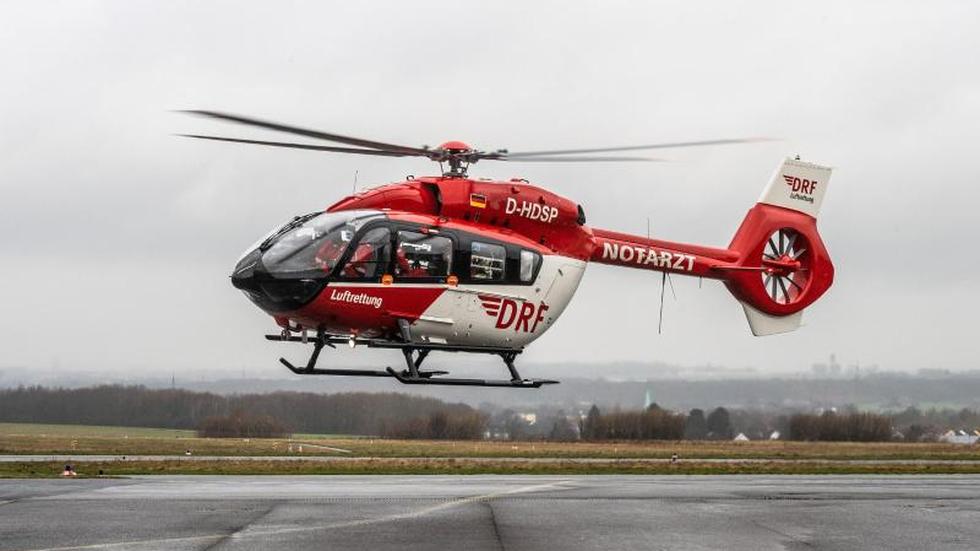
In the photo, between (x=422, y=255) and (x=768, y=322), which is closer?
(x=422, y=255)

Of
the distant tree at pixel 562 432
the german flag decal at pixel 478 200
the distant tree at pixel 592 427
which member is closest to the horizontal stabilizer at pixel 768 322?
the german flag decal at pixel 478 200

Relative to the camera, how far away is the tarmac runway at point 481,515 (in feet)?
64.6

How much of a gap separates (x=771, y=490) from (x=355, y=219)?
14.2 metres

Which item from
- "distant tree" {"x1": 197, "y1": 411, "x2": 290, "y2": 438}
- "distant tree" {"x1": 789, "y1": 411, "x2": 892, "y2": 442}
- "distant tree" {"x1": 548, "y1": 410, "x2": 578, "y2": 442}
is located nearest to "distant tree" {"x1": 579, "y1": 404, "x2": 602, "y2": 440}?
"distant tree" {"x1": 548, "y1": 410, "x2": 578, "y2": 442}

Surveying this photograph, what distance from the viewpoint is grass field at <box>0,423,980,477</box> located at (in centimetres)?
4231

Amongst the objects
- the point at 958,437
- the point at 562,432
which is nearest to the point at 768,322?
the point at 562,432

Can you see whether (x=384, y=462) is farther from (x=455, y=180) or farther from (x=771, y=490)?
(x=455, y=180)

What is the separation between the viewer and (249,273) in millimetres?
22891

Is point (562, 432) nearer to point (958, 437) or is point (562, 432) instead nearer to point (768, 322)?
point (958, 437)

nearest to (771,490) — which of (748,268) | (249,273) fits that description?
(748,268)

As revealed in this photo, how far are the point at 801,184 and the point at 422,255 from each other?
11477 mm

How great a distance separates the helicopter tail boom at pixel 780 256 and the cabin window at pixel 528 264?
5573mm

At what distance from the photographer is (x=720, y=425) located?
8850cm

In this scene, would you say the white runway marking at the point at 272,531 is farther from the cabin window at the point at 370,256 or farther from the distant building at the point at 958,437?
the distant building at the point at 958,437
